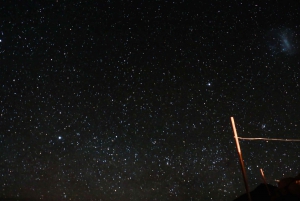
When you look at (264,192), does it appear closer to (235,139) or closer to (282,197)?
(282,197)

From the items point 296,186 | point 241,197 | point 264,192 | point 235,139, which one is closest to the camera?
point 235,139

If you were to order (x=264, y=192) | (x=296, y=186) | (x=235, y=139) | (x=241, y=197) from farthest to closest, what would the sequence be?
(x=241, y=197) < (x=264, y=192) < (x=296, y=186) < (x=235, y=139)

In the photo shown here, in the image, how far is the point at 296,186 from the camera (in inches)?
424

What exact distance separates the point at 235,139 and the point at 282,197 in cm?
400

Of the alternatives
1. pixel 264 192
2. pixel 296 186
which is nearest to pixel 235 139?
pixel 296 186

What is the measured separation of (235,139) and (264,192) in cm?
918

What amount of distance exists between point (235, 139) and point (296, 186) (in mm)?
3826

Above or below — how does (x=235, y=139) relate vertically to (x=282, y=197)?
above

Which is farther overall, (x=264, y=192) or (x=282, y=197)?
(x=264, y=192)

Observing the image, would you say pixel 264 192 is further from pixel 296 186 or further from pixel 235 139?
pixel 235 139

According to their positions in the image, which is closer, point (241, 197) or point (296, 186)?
point (296, 186)

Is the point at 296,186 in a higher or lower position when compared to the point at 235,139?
lower

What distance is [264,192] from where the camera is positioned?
16.4 meters

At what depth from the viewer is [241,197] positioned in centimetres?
1747
